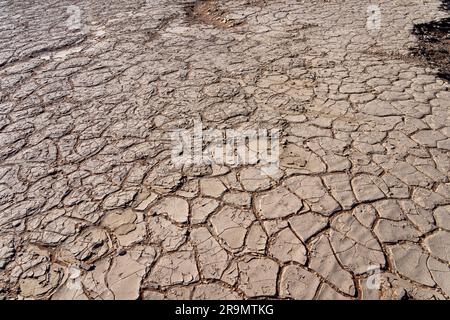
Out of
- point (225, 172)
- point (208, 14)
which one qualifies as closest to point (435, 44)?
point (208, 14)

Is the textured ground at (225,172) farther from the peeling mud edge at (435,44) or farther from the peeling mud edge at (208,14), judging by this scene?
the peeling mud edge at (208,14)

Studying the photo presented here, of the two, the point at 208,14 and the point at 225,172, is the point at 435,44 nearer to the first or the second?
the point at 208,14

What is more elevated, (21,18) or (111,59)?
(21,18)

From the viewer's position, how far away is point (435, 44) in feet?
13.2

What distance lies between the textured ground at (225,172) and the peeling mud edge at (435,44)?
0.13m

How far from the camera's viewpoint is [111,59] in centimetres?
409

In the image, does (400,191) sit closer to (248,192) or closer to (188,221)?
(248,192)

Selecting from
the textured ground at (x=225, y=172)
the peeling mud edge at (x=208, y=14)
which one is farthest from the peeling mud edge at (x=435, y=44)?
the peeling mud edge at (x=208, y=14)

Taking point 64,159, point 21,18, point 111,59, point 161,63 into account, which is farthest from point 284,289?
point 21,18

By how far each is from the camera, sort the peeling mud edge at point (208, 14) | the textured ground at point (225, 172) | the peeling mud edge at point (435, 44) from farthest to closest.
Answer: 1. the peeling mud edge at point (208, 14)
2. the peeling mud edge at point (435, 44)
3. the textured ground at point (225, 172)

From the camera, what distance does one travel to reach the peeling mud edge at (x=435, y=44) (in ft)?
11.9

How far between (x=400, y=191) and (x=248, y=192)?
0.95 meters

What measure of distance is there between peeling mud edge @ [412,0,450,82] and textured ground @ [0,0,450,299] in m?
0.13

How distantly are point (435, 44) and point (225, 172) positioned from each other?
315 cm
